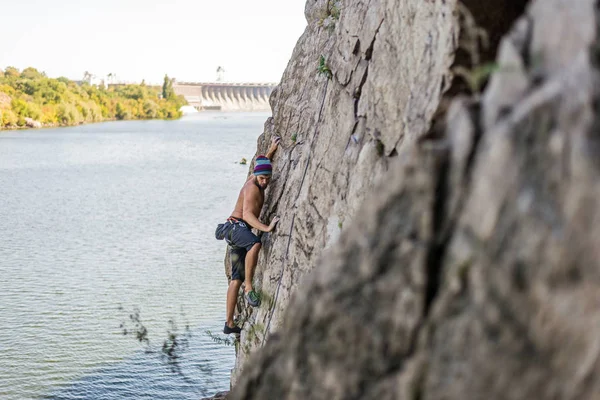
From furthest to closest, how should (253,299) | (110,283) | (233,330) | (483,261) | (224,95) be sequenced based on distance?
(224,95), (110,283), (233,330), (253,299), (483,261)

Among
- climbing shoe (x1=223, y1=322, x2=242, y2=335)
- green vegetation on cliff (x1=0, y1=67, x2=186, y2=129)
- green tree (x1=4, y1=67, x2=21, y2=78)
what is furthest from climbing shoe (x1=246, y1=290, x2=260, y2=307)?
green tree (x1=4, y1=67, x2=21, y2=78)

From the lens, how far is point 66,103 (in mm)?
106500

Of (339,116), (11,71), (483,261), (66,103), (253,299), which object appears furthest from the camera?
(11,71)

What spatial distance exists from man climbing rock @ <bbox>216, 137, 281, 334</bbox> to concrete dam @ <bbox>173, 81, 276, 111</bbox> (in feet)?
566

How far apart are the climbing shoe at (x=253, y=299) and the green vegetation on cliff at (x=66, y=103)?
87047mm

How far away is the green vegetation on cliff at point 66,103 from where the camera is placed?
312 ft

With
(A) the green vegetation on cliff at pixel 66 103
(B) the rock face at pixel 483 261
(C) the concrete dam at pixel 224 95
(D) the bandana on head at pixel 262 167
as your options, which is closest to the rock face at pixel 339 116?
(D) the bandana on head at pixel 262 167

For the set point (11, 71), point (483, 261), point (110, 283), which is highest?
point (11, 71)

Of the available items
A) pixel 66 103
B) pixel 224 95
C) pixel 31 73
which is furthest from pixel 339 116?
pixel 224 95

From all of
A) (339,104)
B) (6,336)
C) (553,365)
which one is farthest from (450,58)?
(6,336)

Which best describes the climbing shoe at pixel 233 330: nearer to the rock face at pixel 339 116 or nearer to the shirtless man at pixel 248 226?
the rock face at pixel 339 116

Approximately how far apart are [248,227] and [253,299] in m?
0.97

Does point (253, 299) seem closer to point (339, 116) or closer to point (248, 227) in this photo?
point (248, 227)

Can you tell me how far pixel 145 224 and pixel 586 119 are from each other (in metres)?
25.2
